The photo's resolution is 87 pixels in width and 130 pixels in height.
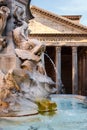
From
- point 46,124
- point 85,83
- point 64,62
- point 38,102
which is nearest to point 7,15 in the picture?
point 38,102

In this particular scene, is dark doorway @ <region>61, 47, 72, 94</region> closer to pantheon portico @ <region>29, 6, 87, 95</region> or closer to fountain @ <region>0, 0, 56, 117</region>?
pantheon portico @ <region>29, 6, 87, 95</region>

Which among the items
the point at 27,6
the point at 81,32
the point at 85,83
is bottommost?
the point at 85,83

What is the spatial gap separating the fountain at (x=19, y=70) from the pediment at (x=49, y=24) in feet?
94.9

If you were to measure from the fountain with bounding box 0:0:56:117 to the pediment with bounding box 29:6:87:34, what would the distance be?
1139 inches

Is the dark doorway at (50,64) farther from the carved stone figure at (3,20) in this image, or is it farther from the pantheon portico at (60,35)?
the carved stone figure at (3,20)

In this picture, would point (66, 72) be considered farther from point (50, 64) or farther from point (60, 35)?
point (60, 35)

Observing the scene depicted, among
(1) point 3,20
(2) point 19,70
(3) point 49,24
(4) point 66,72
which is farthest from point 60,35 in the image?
(2) point 19,70

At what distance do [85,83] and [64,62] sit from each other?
8.85 metres

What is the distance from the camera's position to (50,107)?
274 inches

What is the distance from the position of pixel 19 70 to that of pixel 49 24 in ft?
103

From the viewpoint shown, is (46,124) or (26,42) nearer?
(46,124)

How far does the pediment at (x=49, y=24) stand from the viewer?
3644 centimetres

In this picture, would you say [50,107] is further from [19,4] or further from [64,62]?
[64,62]

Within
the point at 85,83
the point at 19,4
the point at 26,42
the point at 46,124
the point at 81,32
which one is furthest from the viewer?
the point at 85,83
